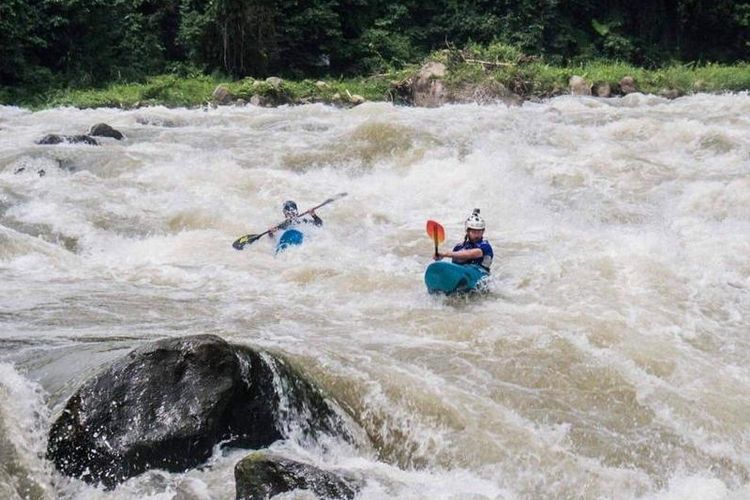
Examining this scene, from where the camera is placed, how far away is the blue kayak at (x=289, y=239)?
7355 mm

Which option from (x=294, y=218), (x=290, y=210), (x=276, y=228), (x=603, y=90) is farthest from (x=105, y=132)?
(x=603, y=90)

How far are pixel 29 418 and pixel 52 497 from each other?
0.51 metres

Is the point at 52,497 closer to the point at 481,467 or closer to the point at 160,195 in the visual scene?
the point at 481,467

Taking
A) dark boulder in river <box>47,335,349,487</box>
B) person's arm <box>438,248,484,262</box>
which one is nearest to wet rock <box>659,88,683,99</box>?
person's arm <box>438,248,484,262</box>

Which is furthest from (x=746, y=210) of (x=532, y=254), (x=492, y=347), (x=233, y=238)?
(x=233, y=238)

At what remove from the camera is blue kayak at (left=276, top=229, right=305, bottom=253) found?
7.36 m

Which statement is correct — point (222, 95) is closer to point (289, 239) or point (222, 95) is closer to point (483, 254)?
point (289, 239)

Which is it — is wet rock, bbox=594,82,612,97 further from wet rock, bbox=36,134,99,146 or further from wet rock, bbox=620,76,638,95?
wet rock, bbox=36,134,99,146

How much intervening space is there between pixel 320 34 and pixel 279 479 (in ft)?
68.9

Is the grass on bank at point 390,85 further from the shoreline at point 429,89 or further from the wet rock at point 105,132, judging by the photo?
the wet rock at point 105,132

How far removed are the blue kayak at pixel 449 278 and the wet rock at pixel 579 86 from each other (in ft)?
45.2

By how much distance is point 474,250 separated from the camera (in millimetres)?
6242

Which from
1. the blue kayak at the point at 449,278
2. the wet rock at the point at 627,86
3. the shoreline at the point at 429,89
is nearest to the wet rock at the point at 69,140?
the shoreline at the point at 429,89

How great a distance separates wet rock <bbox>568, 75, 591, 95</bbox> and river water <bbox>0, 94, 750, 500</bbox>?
5.98 m
